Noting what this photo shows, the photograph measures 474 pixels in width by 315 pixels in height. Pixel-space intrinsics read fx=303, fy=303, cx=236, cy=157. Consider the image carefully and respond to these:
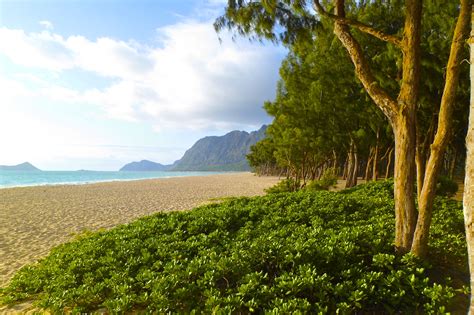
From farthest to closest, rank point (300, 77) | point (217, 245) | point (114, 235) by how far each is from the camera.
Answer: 1. point (300, 77)
2. point (114, 235)
3. point (217, 245)

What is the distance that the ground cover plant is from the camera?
4586 millimetres

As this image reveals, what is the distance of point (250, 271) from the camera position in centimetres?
523

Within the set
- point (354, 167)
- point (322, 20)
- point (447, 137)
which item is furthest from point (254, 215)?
point (354, 167)

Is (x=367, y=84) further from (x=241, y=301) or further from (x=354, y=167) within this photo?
(x=354, y=167)

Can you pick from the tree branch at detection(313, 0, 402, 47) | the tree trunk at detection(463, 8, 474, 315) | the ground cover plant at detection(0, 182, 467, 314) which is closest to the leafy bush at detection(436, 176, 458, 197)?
the ground cover plant at detection(0, 182, 467, 314)

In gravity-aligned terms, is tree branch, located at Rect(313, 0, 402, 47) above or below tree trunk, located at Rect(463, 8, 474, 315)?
above

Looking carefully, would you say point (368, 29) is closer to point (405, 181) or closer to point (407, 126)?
point (407, 126)

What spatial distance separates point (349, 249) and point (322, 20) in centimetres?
662

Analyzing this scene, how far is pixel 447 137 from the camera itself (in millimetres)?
4918

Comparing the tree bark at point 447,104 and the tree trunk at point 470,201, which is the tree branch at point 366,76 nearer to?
the tree bark at point 447,104

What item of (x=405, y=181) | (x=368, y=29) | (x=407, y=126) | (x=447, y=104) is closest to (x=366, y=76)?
(x=368, y=29)

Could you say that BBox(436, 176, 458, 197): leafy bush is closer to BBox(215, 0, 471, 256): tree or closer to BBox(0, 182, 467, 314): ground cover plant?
BBox(0, 182, 467, 314): ground cover plant

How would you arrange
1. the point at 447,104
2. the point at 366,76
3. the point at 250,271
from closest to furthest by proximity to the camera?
the point at 447,104, the point at 250,271, the point at 366,76

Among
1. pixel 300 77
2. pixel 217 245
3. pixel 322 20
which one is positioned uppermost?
pixel 300 77
